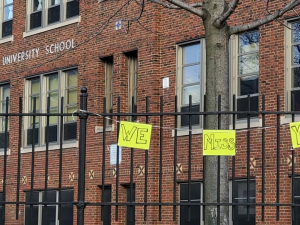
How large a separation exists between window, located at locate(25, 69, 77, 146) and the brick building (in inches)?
1.3

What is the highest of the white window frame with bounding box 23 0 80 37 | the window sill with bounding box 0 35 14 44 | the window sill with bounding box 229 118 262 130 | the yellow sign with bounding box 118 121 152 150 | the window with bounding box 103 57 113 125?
the white window frame with bounding box 23 0 80 37

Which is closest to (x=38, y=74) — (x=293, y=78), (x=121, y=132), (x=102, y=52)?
(x=102, y=52)

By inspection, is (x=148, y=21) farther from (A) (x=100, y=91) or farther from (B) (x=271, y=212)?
(B) (x=271, y=212)

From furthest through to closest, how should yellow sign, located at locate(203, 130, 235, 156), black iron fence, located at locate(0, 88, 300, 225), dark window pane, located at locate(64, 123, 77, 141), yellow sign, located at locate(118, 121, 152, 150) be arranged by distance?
dark window pane, located at locate(64, 123, 77, 141), black iron fence, located at locate(0, 88, 300, 225), yellow sign, located at locate(118, 121, 152, 150), yellow sign, located at locate(203, 130, 235, 156)

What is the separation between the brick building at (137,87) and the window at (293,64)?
2 centimetres

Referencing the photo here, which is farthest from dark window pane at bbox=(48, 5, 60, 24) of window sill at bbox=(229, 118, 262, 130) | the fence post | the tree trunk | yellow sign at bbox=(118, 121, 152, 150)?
yellow sign at bbox=(118, 121, 152, 150)

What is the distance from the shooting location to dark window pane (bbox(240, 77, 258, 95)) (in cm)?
2011

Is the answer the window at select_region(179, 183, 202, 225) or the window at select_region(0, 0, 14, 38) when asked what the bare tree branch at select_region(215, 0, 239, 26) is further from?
the window at select_region(0, 0, 14, 38)

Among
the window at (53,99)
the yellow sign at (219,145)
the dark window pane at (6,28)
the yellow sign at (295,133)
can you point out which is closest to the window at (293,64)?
the window at (53,99)

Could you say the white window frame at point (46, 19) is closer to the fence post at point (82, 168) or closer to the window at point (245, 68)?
the window at point (245, 68)

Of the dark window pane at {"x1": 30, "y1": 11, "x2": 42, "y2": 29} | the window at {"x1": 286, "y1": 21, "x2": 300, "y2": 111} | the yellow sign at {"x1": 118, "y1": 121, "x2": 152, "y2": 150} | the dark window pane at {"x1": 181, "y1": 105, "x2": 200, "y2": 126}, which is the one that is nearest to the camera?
the yellow sign at {"x1": 118, "y1": 121, "x2": 152, "y2": 150}

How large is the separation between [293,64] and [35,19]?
427 inches

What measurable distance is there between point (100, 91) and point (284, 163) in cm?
722

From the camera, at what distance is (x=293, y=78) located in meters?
19.2
